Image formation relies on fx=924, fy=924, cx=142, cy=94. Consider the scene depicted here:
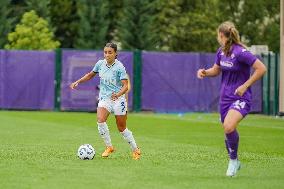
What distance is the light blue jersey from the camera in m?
16.0

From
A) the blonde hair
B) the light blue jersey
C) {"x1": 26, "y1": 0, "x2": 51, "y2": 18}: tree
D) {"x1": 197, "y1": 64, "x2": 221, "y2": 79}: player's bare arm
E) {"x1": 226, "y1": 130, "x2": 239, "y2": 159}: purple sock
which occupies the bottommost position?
{"x1": 226, "y1": 130, "x2": 239, "y2": 159}: purple sock

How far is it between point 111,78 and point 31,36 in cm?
3510

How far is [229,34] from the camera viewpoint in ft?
41.8

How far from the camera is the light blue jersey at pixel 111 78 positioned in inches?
628

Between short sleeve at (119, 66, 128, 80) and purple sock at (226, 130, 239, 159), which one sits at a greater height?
short sleeve at (119, 66, 128, 80)

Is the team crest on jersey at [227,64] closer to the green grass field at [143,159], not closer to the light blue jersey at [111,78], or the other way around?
the green grass field at [143,159]

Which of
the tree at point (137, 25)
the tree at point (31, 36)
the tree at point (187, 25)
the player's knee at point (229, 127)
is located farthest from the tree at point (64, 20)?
the player's knee at point (229, 127)

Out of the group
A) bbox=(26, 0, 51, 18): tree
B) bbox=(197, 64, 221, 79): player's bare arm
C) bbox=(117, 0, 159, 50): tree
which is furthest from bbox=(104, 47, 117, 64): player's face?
bbox=(26, 0, 51, 18): tree

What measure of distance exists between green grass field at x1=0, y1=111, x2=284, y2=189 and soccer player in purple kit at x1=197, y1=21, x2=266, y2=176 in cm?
60

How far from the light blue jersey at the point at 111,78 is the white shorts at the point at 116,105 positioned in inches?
4.0

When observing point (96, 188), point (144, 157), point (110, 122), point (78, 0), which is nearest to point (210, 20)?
point (78, 0)

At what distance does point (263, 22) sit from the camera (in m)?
61.9

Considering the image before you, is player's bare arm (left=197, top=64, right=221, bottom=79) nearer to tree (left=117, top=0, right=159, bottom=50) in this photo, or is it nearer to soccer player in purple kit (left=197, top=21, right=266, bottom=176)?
soccer player in purple kit (left=197, top=21, right=266, bottom=176)

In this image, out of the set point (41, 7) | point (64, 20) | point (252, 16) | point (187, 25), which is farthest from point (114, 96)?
point (64, 20)
